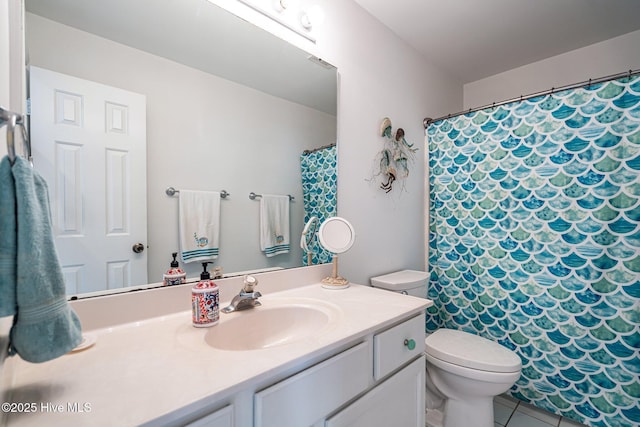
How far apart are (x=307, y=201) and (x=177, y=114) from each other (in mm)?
679

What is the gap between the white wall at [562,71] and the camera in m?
1.91

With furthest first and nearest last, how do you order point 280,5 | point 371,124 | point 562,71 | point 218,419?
point 562,71, point 371,124, point 280,5, point 218,419

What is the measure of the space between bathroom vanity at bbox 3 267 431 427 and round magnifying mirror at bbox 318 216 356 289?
14cm

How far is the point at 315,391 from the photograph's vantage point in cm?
72

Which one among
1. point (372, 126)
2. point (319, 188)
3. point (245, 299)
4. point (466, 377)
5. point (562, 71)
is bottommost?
point (466, 377)

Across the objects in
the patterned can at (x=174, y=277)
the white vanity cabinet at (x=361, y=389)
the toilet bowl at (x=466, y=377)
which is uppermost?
the patterned can at (x=174, y=277)

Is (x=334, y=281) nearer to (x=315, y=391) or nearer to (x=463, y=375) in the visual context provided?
(x=315, y=391)

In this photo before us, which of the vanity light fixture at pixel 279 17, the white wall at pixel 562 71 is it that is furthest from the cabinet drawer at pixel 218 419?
the white wall at pixel 562 71

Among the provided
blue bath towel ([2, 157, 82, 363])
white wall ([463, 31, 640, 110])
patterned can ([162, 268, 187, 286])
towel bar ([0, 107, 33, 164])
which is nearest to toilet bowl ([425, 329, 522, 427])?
patterned can ([162, 268, 187, 286])

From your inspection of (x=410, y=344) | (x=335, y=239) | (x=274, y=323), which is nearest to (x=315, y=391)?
(x=274, y=323)

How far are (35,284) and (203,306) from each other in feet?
1.52

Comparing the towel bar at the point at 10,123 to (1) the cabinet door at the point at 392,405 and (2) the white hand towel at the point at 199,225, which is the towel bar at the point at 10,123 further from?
(1) the cabinet door at the point at 392,405

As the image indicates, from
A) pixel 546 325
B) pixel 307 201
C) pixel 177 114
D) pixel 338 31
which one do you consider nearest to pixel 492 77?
pixel 338 31

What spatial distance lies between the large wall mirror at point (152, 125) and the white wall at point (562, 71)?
1.95 m
